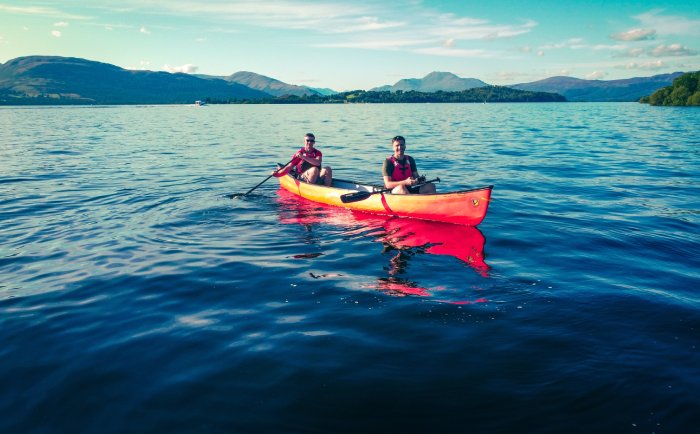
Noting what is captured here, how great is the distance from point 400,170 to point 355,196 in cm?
151

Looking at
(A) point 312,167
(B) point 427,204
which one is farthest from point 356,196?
(A) point 312,167

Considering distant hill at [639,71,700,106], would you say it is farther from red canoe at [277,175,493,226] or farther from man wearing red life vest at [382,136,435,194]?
red canoe at [277,175,493,226]

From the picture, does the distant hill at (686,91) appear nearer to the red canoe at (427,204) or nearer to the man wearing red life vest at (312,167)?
the man wearing red life vest at (312,167)

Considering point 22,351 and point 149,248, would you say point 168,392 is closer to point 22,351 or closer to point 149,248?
point 22,351

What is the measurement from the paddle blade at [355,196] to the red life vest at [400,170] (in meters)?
0.89

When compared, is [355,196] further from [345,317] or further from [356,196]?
[345,317]

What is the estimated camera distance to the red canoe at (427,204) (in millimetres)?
10748

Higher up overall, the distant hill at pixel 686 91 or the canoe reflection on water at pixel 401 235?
the distant hill at pixel 686 91

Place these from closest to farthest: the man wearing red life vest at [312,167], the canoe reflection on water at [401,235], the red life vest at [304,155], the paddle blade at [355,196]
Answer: the canoe reflection on water at [401,235] < the paddle blade at [355,196] < the man wearing red life vest at [312,167] < the red life vest at [304,155]

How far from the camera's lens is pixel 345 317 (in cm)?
662

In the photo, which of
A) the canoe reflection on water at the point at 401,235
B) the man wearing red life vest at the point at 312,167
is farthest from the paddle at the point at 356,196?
the man wearing red life vest at the point at 312,167

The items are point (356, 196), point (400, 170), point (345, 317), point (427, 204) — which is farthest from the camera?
point (356, 196)

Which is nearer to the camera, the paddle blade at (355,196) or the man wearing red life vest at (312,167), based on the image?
the paddle blade at (355,196)

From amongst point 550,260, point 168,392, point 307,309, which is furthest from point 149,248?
point 550,260
